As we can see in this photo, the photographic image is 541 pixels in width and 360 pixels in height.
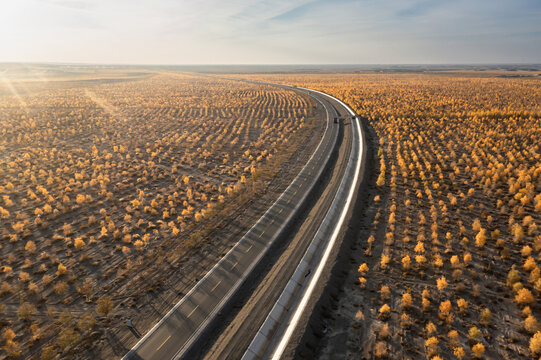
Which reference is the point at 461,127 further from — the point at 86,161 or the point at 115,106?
the point at 115,106

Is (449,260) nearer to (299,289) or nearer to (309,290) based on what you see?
(309,290)

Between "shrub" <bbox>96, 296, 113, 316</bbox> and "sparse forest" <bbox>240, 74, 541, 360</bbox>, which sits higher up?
"sparse forest" <bbox>240, 74, 541, 360</bbox>

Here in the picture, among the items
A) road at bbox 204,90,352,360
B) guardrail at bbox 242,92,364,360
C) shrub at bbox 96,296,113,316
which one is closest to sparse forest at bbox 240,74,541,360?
guardrail at bbox 242,92,364,360

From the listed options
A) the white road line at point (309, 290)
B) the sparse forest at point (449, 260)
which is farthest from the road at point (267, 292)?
the sparse forest at point (449, 260)

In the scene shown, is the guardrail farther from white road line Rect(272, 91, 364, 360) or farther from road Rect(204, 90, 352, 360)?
road Rect(204, 90, 352, 360)

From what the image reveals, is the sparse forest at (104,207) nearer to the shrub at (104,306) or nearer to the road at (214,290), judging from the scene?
the shrub at (104,306)
